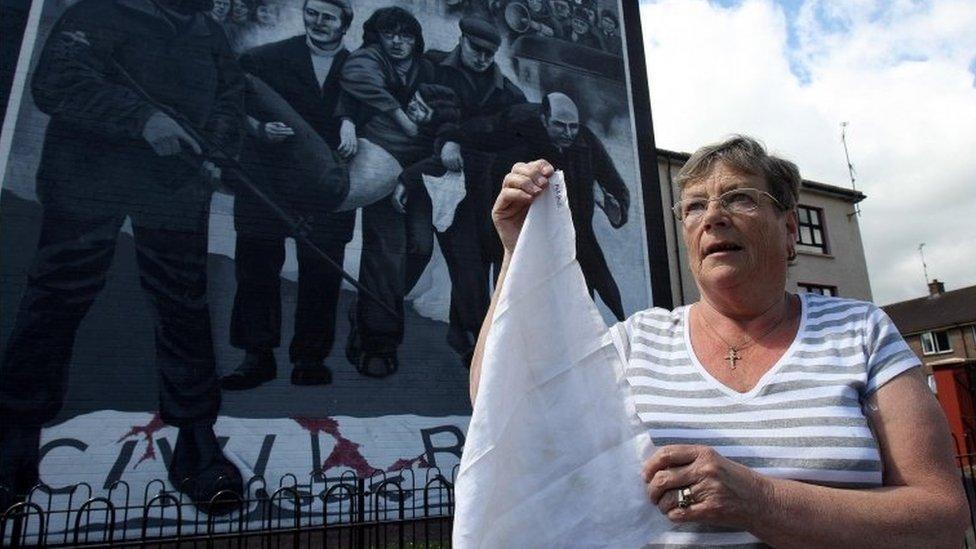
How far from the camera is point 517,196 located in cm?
175

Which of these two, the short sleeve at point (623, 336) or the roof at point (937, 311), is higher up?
the roof at point (937, 311)

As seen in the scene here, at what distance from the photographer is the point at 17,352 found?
8070 millimetres

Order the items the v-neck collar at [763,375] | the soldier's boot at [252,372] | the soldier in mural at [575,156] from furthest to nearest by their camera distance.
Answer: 1. the soldier in mural at [575,156]
2. the soldier's boot at [252,372]
3. the v-neck collar at [763,375]

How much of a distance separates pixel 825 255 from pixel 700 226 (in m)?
19.9

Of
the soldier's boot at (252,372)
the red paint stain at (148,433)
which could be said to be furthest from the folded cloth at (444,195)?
the red paint stain at (148,433)


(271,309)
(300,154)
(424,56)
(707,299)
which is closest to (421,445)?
(271,309)

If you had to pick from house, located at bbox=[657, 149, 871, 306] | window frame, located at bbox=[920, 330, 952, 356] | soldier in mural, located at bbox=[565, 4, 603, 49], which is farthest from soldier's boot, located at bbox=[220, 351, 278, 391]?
window frame, located at bbox=[920, 330, 952, 356]

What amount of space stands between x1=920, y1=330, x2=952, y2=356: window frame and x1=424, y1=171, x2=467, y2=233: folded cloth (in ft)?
107

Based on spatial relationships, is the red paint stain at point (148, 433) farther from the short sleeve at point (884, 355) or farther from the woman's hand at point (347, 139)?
the short sleeve at point (884, 355)

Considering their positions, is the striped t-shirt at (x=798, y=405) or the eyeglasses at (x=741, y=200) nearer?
the striped t-shirt at (x=798, y=405)

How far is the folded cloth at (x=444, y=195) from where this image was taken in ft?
37.3

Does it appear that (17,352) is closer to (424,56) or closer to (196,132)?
(196,132)

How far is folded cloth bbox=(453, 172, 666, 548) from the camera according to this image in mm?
1406

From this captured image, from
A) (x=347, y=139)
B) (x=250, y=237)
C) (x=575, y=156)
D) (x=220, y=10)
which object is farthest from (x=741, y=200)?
→ (x=575, y=156)
